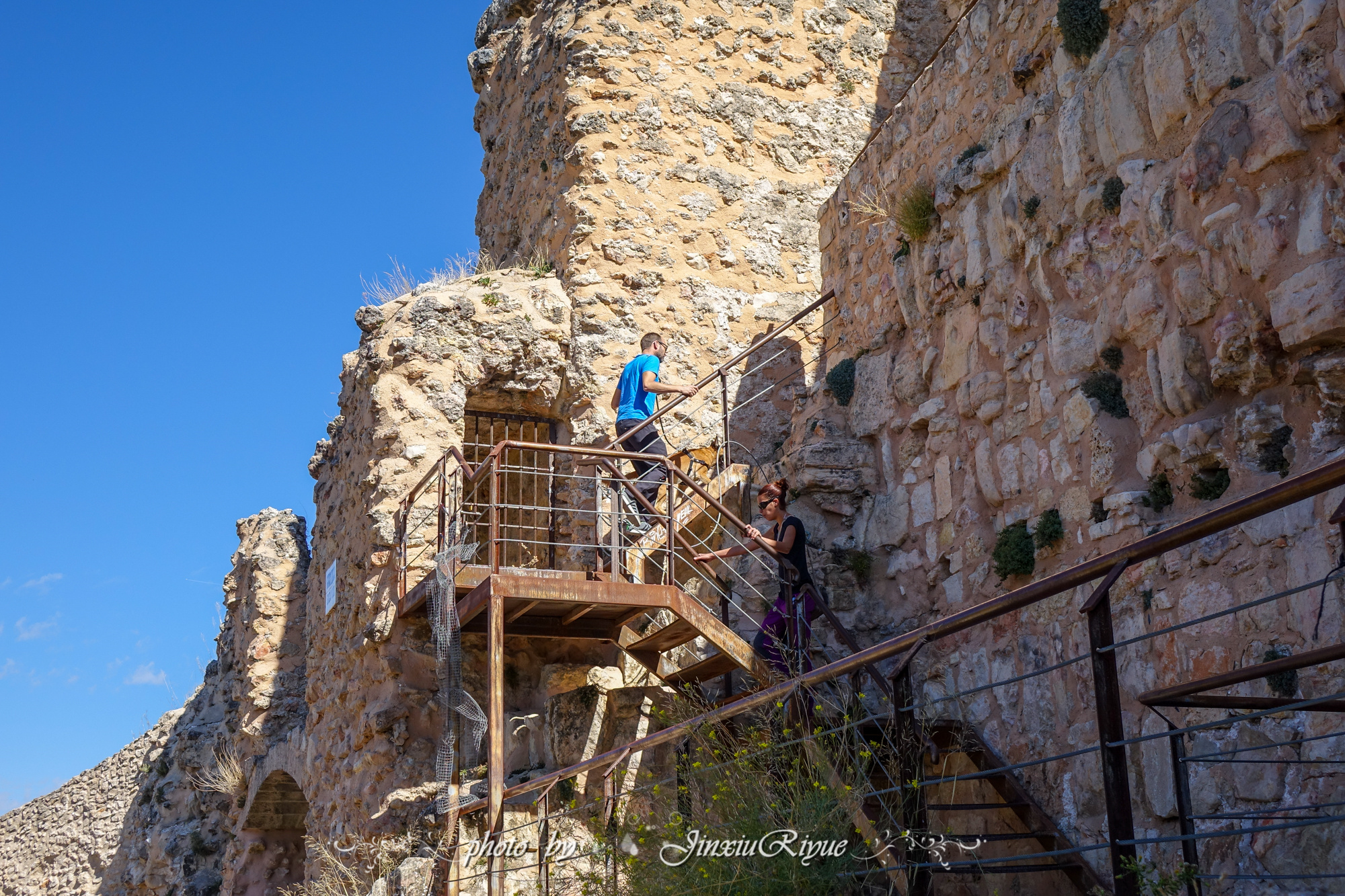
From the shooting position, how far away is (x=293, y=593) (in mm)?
13453

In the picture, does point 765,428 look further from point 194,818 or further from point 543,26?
point 194,818

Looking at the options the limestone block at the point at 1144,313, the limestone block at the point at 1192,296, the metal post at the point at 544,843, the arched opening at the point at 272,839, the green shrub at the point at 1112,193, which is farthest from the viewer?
the arched opening at the point at 272,839

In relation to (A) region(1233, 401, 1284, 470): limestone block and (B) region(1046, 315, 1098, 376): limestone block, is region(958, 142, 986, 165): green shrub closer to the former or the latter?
(B) region(1046, 315, 1098, 376): limestone block

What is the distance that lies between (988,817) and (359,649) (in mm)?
5356

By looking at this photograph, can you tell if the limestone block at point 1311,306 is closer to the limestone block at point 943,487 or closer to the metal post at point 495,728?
the limestone block at point 943,487

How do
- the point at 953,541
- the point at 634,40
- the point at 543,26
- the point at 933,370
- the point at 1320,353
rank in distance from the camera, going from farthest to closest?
the point at 543,26 < the point at 634,40 < the point at 933,370 < the point at 953,541 < the point at 1320,353

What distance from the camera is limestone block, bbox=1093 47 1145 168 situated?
6.27 meters

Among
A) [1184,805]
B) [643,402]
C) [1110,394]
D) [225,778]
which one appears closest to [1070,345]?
[1110,394]

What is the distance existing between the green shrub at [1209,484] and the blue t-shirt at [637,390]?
181 inches

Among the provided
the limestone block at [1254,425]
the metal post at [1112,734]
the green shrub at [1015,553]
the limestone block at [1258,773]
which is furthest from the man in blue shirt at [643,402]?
the metal post at [1112,734]

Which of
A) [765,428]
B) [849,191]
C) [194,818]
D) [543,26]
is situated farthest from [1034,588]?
[194,818]

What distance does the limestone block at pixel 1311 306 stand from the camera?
15.9 ft

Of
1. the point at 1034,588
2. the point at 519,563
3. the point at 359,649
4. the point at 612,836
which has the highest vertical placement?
the point at 519,563

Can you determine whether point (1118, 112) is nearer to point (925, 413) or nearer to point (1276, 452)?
point (1276, 452)
